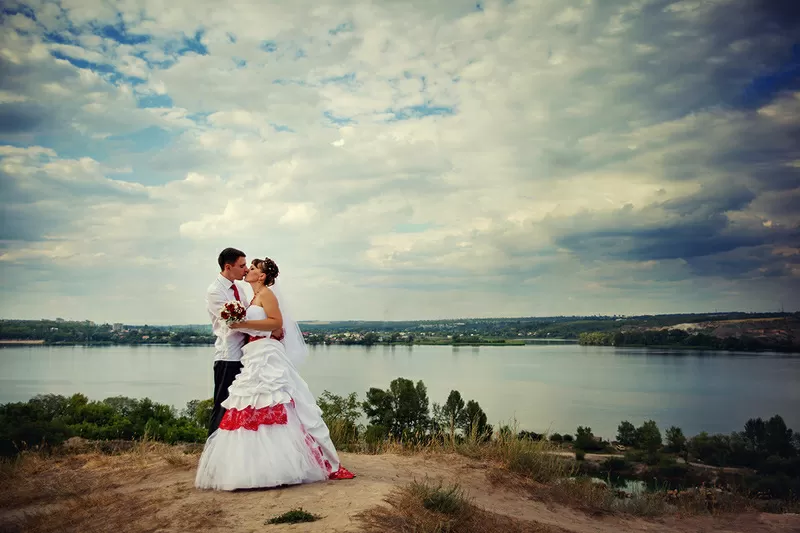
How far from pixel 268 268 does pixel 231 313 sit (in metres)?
0.75

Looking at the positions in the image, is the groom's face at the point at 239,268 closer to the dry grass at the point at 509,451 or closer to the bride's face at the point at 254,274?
the bride's face at the point at 254,274

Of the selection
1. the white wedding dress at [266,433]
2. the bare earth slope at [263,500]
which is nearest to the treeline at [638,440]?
the bare earth slope at [263,500]

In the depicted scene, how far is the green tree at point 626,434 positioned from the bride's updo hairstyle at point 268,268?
39479 millimetres

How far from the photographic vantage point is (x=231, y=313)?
20.1ft

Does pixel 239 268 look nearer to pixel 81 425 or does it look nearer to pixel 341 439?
pixel 341 439

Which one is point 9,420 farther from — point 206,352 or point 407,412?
point 206,352

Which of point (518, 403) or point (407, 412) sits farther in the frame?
point (518, 403)

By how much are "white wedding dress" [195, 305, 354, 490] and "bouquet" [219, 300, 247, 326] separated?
0.67ft

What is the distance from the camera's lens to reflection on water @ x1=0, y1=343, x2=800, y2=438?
46.5 metres

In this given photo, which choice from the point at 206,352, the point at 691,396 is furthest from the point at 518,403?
the point at 206,352

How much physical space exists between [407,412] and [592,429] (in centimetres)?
1674

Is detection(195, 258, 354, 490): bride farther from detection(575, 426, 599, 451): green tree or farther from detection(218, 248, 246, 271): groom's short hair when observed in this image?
detection(575, 426, 599, 451): green tree

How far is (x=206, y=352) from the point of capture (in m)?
88.9

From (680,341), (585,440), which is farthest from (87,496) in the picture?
(680,341)
